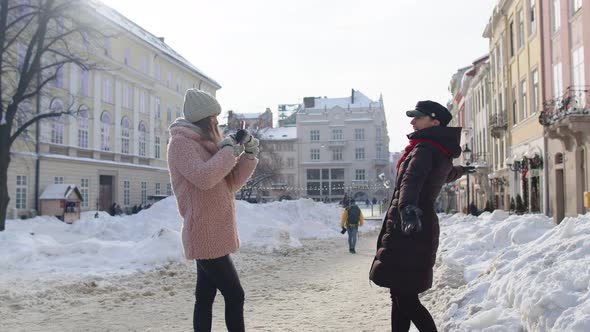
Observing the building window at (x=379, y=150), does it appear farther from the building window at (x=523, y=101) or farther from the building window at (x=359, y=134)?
the building window at (x=523, y=101)

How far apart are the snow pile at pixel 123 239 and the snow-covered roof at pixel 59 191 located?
471 centimetres

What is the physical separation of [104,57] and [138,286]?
32.6 m

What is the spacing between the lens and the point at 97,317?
6.77m

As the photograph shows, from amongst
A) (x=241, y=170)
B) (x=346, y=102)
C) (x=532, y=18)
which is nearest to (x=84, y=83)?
(x=532, y=18)

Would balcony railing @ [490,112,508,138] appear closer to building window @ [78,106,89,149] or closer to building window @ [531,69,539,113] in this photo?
building window @ [531,69,539,113]

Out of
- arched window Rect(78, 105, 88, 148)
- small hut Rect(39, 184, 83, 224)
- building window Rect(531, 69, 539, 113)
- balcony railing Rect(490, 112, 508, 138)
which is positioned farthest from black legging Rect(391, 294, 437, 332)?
arched window Rect(78, 105, 88, 148)

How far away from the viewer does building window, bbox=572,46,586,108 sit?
55.0 ft

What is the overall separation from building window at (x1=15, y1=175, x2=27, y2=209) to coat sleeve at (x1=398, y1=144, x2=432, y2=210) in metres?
31.3

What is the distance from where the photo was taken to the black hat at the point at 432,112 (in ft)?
12.7

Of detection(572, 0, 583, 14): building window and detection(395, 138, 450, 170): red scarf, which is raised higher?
detection(572, 0, 583, 14): building window

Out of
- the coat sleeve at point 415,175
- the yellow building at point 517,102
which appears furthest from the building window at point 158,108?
the coat sleeve at point 415,175

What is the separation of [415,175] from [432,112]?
597 millimetres

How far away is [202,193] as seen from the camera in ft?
11.8

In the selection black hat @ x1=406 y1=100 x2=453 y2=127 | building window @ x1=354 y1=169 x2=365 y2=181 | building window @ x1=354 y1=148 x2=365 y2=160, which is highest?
building window @ x1=354 y1=148 x2=365 y2=160
